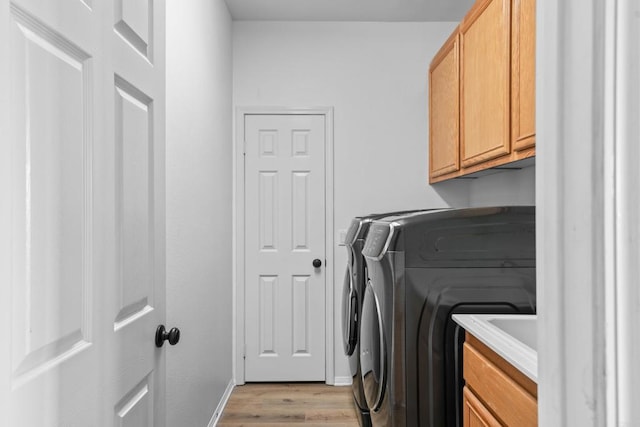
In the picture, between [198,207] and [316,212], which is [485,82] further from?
[316,212]

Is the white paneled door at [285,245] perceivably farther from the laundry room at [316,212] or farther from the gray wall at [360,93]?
the gray wall at [360,93]

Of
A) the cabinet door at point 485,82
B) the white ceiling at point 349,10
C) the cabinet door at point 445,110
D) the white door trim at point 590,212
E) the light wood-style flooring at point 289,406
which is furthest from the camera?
the white ceiling at point 349,10

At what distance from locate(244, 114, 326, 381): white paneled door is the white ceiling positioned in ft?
2.32

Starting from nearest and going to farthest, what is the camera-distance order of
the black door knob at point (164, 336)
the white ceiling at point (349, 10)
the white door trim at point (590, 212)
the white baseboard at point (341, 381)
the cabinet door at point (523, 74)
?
the white door trim at point (590, 212) < the black door knob at point (164, 336) < the cabinet door at point (523, 74) < the white ceiling at point (349, 10) < the white baseboard at point (341, 381)

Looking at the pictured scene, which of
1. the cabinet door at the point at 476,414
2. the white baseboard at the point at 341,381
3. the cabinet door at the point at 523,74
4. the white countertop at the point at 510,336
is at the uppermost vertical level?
the cabinet door at the point at 523,74

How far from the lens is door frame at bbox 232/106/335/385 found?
11.6 feet

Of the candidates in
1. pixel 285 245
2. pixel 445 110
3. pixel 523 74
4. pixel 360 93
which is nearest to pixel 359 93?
pixel 360 93

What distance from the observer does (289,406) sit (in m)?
3.13

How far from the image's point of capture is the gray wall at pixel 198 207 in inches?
80.1

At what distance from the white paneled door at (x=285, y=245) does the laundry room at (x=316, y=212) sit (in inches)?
0.7

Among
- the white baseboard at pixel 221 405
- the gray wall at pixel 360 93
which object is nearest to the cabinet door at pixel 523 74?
the gray wall at pixel 360 93

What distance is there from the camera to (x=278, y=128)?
3572 millimetres

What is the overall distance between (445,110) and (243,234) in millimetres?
1676

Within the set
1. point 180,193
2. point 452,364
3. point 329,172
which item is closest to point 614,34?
Answer: point 452,364
